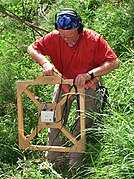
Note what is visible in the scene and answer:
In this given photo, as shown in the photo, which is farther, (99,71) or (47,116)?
(47,116)

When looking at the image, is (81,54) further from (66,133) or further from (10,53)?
(10,53)

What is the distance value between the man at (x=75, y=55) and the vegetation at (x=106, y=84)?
0.22 metres

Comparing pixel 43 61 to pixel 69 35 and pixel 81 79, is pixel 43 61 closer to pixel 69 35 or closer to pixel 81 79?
pixel 69 35

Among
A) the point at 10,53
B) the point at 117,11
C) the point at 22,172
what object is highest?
the point at 117,11

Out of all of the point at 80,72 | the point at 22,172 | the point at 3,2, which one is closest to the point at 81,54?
the point at 80,72

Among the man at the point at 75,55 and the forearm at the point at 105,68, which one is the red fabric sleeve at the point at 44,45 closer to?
the man at the point at 75,55

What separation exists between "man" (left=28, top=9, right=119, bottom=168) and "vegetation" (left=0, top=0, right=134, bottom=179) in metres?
0.22

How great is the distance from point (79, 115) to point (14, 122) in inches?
44.0

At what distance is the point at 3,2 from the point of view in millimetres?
5941

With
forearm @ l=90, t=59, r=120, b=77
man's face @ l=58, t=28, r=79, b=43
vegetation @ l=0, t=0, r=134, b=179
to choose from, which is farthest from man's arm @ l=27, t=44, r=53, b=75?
vegetation @ l=0, t=0, r=134, b=179

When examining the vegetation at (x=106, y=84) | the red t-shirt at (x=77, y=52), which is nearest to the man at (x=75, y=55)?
the red t-shirt at (x=77, y=52)

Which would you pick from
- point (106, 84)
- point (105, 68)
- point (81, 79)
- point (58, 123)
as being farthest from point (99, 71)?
point (106, 84)

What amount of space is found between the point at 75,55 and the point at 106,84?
0.89 meters

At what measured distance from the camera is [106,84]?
16.1 feet
